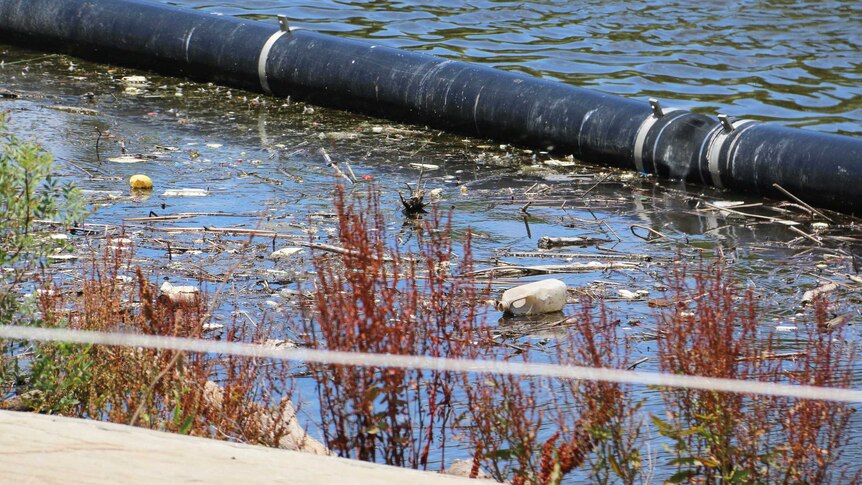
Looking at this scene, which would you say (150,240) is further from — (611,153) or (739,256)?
(611,153)

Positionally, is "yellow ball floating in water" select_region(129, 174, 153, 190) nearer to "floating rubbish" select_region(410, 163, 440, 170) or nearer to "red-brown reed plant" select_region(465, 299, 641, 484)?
"floating rubbish" select_region(410, 163, 440, 170)

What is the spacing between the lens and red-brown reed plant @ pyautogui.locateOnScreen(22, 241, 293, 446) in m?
4.07

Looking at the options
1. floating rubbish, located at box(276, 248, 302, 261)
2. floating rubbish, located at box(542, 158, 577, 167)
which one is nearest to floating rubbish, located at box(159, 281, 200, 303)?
floating rubbish, located at box(276, 248, 302, 261)

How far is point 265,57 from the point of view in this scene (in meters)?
11.2

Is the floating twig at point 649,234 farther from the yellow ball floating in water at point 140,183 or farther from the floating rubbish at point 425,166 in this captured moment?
the yellow ball floating in water at point 140,183

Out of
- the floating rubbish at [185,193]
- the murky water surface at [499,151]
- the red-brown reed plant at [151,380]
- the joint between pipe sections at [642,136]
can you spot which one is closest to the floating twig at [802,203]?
the murky water surface at [499,151]

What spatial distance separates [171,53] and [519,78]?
374 cm

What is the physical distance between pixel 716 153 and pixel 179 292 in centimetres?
479

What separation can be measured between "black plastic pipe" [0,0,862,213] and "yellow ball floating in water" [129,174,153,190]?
314 centimetres

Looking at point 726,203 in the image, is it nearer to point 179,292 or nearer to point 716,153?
point 716,153

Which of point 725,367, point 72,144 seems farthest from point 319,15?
point 725,367

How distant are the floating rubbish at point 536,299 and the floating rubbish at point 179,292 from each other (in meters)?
1.51

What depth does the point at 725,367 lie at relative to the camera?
3.74 meters

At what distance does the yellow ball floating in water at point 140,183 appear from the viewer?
7.79 m
